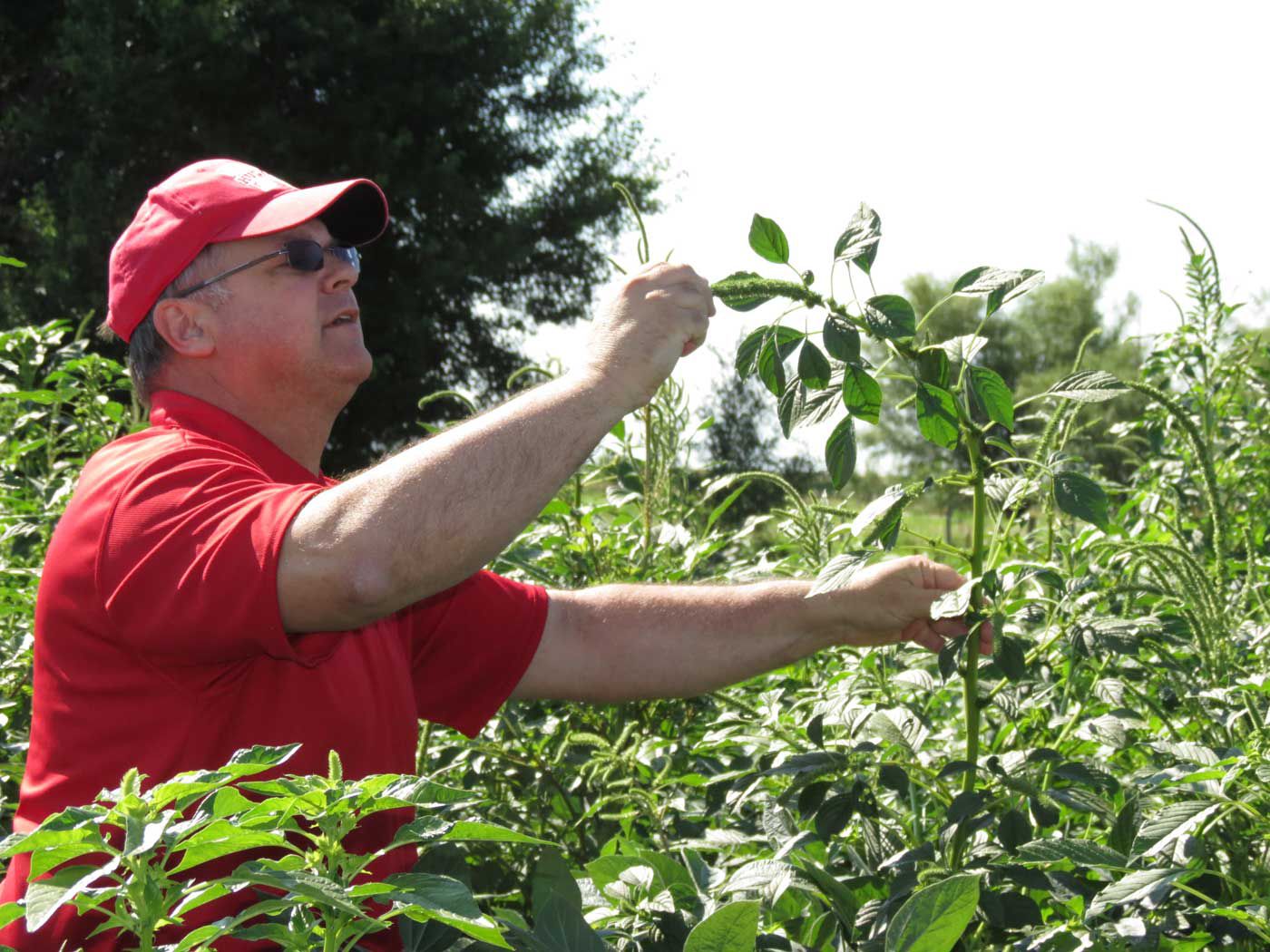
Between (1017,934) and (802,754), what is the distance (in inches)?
14.0

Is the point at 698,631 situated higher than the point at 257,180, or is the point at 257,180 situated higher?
the point at 257,180

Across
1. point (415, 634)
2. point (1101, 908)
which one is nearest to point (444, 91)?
point (415, 634)

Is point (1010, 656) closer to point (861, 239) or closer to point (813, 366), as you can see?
point (813, 366)

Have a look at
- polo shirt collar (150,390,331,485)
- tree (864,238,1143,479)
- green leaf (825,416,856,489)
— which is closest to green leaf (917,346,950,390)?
green leaf (825,416,856,489)

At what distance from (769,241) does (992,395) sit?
33 cm

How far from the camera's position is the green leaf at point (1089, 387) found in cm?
160

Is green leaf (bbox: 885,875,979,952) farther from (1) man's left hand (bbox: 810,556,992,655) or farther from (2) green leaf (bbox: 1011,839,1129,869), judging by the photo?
(1) man's left hand (bbox: 810,556,992,655)

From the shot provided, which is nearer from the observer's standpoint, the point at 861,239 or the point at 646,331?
the point at 861,239

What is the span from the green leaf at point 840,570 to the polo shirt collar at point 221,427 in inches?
34.2

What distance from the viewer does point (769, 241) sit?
161cm

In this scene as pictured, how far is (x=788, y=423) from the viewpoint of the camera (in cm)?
161

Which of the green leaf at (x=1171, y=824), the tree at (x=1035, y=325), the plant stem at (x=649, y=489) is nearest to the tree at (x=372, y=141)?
the plant stem at (x=649, y=489)

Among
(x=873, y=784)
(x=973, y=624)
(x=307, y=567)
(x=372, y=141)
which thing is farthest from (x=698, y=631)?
(x=372, y=141)

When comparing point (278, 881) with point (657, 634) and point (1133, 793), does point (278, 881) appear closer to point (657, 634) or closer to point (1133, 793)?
point (1133, 793)
